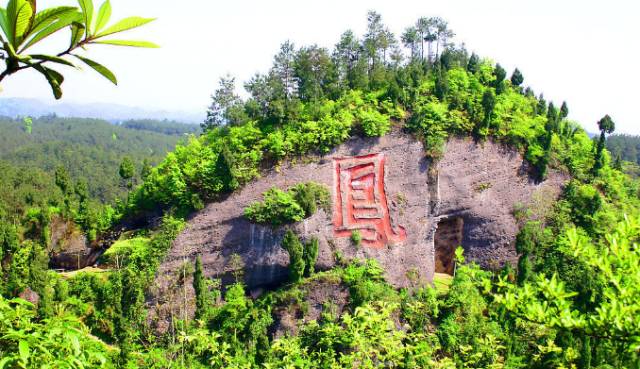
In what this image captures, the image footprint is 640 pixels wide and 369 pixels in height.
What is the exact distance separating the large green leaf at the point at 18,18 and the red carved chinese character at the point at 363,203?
18028 mm

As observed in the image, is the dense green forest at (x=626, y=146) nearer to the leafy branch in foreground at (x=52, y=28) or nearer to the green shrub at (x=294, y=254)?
the green shrub at (x=294, y=254)

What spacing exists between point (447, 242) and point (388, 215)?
3494 mm

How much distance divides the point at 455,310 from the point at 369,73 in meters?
11.0

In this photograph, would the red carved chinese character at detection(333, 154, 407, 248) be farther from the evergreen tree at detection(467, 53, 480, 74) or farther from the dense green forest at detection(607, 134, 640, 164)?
the dense green forest at detection(607, 134, 640, 164)

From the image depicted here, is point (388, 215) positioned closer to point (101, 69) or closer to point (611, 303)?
point (611, 303)

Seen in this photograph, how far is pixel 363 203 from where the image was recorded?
2006 centimetres

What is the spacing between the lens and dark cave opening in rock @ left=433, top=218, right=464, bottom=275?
71.6 ft

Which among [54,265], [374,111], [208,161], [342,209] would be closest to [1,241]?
[54,265]

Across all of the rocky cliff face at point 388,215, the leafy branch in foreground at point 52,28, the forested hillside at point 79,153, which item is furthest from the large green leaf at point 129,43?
the forested hillside at point 79,153

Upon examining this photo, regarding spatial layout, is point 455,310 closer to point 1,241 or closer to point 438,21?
point 438,21

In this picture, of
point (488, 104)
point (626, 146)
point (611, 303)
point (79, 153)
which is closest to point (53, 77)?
point (611, 303)

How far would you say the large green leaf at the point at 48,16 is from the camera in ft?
6.50

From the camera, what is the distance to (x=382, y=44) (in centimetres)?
2412

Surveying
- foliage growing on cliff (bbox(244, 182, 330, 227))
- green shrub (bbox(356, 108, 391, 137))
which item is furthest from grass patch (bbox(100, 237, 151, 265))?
green shrub (bbox(356, 108, 391, 137))
